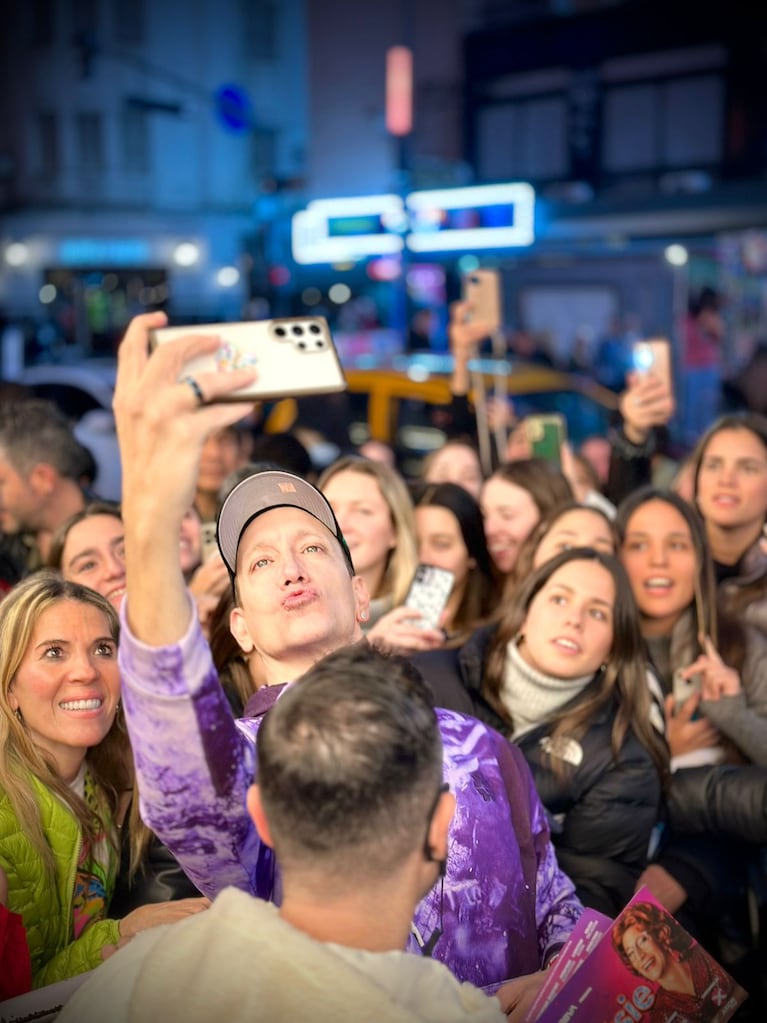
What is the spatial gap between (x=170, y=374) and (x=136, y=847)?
1.52 meters

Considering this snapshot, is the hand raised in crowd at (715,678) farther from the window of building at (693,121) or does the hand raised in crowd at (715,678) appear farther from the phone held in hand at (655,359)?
the window of building at (693,121)

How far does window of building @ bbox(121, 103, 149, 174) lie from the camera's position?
3659 centimetres

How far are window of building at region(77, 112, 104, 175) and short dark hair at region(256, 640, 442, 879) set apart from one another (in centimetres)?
3850

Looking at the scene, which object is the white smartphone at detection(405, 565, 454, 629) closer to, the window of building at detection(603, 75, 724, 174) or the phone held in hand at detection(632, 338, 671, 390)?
the phone held in hand at detection(632, 338, 671, 390)

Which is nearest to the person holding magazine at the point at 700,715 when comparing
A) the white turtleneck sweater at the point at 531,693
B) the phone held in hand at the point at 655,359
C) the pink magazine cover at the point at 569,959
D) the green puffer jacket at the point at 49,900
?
the white turtleneck sweater at the point at 531,693

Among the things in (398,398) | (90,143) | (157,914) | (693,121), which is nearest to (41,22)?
(90,143)

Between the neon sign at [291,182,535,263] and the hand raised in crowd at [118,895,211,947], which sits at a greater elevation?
the neon sign at [291,182,535,263]

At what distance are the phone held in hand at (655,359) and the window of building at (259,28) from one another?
3637 centimetres

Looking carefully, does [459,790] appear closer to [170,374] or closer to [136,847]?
[136,847]

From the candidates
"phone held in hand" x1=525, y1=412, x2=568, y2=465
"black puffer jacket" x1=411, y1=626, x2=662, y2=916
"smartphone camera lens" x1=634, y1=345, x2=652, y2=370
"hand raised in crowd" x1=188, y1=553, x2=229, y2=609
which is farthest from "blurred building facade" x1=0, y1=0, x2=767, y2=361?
"black puffer jacket" x1=411, y1=626, x2=662, y2=916

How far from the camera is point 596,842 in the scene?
9.42 feet

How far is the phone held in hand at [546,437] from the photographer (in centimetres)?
548

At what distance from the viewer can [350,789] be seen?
1.36 meters

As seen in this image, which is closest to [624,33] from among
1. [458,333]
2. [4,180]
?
[458,333]
